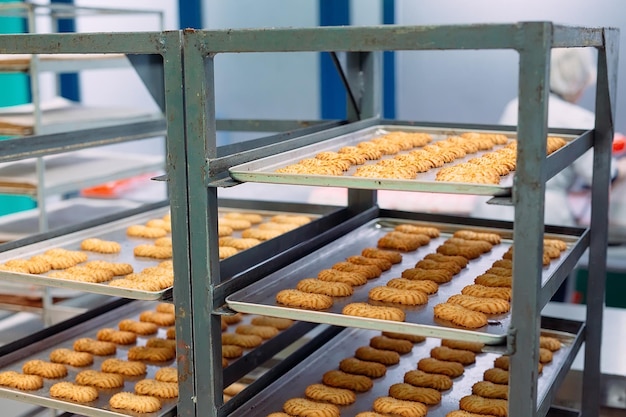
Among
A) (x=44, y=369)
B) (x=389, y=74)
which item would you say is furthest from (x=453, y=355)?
(x=389, y=74)

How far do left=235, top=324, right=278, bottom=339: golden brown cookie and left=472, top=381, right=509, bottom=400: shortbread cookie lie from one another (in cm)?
83

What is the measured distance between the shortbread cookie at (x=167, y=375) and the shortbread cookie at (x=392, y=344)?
0.76 m

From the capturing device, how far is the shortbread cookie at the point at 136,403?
233 centimetres

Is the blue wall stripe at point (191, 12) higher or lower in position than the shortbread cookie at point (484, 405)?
higher

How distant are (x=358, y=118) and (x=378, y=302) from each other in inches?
44.1

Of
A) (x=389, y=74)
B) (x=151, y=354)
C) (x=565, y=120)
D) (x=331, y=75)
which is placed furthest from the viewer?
(x=331, y=75)

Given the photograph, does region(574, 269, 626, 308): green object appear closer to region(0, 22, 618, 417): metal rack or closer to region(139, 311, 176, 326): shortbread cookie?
region(0, 22, 618, 417): metal rack

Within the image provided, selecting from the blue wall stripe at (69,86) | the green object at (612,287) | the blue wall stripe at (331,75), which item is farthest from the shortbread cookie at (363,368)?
the blue wall stripe at (69,86)

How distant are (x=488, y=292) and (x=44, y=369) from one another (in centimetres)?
139

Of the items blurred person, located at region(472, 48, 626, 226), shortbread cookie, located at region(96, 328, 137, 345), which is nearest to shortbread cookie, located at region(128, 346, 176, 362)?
shortbread cookie, located at region(96, 328, 137, 345)

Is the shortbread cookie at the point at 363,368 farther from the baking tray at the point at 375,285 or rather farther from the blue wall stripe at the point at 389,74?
the blue wall stripe at the point at 389,74

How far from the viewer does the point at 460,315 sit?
213 cm

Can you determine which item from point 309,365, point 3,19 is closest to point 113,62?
point 3,19

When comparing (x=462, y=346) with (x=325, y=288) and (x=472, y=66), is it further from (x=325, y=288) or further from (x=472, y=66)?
(x=472, y=66)
